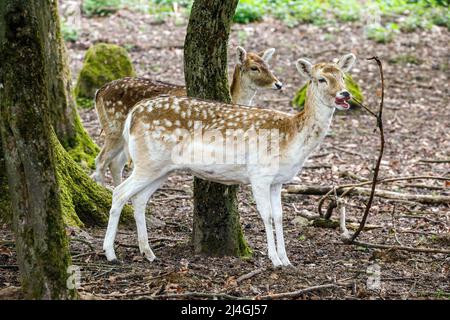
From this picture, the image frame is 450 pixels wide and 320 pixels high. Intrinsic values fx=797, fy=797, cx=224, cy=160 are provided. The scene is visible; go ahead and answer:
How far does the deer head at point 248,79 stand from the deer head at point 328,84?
311cm

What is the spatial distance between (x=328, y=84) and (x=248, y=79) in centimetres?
347

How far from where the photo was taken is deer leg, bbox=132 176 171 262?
727cm

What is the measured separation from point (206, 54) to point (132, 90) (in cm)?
268

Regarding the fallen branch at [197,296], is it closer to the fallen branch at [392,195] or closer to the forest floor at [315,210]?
the forest floor at [315,210]

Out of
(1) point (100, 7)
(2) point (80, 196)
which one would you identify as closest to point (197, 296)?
(2) point (80, 196)

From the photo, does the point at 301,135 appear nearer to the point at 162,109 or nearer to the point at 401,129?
the point at 162,109

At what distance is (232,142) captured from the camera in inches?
283

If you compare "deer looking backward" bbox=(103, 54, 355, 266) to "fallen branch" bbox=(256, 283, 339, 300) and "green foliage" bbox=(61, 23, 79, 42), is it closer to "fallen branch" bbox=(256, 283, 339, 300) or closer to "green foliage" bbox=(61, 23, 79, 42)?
"fallen branch" bbox=(256, 283, 339, 300)

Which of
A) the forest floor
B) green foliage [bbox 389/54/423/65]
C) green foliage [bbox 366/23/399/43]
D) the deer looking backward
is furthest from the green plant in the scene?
the deer looking backward

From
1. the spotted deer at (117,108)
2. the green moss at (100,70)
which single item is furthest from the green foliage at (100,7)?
the spotted deer at (117,108)

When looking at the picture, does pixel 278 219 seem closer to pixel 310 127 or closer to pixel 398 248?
pixel 310 127

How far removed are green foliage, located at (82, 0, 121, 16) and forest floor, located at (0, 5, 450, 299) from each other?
5.69 feet

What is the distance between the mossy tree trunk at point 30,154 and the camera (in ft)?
16.8
